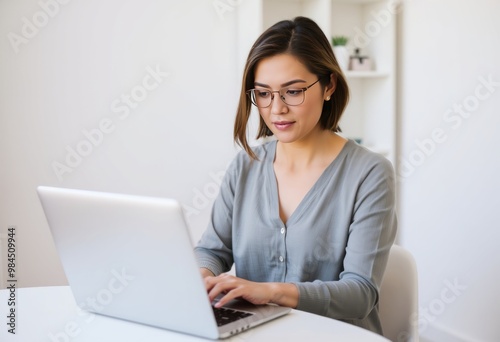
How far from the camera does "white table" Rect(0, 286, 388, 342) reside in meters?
1.12

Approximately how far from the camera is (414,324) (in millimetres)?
1491

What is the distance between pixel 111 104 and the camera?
2672mm

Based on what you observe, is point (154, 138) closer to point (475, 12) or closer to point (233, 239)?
point (233, 239)

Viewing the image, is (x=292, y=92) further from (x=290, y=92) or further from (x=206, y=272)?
(x=206, y=272)

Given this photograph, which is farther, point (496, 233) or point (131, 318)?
point (496, 233)

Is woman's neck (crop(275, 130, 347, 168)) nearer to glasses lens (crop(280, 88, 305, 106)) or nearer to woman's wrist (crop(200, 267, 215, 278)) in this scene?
glasses lens (crop(280, 88, 305, 106))

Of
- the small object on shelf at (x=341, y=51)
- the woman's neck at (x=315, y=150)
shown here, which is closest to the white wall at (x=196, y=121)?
the small object on shelf at (x=341, y=51)

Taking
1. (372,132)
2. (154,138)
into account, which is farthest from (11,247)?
(372,132)

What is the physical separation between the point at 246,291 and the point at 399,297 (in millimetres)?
489

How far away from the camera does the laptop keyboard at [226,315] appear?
1.15 metres

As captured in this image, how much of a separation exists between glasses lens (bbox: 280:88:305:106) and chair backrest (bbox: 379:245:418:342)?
0.45 metres

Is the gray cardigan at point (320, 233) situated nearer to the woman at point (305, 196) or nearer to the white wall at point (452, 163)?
the woman at point (305, 196)

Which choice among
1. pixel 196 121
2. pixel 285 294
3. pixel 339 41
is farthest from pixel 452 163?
pixel 285 294

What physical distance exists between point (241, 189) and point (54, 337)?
2.27 feet
